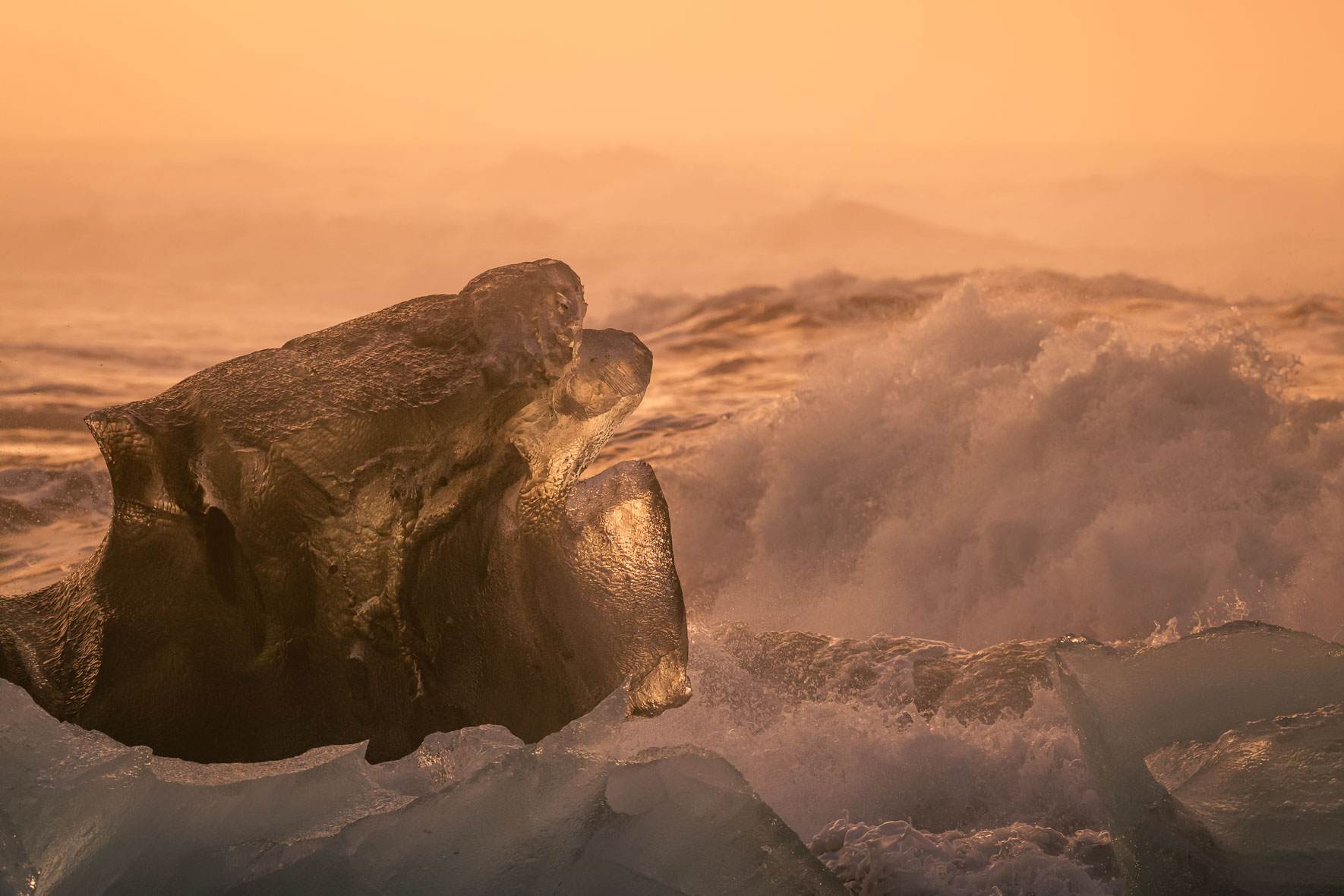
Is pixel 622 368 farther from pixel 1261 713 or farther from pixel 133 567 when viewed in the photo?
pixel 1261 713

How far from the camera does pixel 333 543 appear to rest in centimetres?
242

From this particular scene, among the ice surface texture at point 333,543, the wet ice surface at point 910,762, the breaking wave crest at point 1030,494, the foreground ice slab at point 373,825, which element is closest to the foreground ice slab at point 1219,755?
the wet ice surface at point 910,762

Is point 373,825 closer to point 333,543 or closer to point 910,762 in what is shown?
point 333,543

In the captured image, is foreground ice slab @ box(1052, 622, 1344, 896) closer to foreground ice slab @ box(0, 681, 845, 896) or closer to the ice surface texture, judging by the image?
foreground ice slab @ box(0, 681, 845, 896)

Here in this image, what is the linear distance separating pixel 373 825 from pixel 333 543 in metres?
0.60

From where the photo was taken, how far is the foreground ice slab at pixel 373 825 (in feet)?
7.08

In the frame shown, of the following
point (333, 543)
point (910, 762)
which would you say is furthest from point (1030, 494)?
point (333, 543)

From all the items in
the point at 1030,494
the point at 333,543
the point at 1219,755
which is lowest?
the point at 1030,494

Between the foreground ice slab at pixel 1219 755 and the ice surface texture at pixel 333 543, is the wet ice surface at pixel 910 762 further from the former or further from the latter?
the ice surface texture at pixel 333 543

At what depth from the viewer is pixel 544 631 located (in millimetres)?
2764

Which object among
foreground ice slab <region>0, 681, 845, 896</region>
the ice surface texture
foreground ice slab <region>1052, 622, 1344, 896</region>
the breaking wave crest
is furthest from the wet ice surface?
the breaking wave crest

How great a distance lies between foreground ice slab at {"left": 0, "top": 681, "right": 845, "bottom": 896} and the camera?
216 centimetres

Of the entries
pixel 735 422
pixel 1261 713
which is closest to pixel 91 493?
pixel 735 422

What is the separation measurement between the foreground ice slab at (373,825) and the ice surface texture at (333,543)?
17cm
